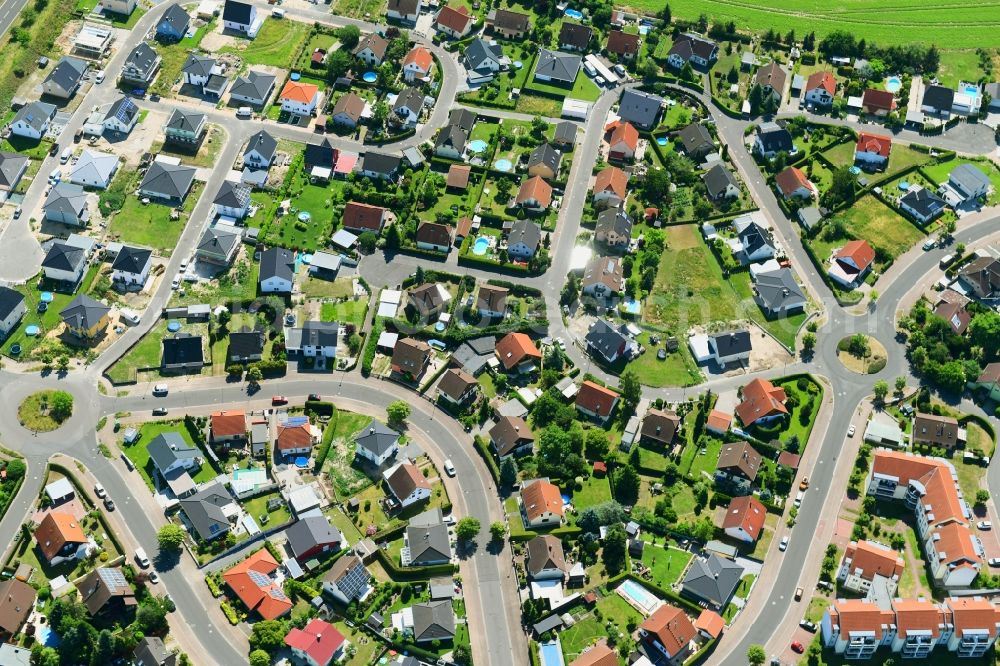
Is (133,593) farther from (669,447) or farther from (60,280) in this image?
(669,447)

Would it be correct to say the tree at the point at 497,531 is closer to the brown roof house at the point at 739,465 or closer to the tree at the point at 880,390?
the brown roof house at the point at 739,465

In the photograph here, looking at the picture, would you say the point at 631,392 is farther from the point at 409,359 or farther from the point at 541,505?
the point at 409,359

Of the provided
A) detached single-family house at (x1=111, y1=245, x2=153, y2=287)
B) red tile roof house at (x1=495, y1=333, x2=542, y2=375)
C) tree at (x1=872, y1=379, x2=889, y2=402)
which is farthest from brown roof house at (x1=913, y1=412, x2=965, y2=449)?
detached single-family house at (x1=111, y1=245, x2=153, y2=287)

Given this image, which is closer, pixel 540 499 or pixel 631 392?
pixel 540 499

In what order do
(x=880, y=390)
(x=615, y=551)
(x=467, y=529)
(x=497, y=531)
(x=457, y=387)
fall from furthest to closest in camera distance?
(x=880, y=390), (x=457, y=387), (x=497, y=531), (x=615, y=551), (x=467, y=529)

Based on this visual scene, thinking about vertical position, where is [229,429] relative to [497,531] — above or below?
above

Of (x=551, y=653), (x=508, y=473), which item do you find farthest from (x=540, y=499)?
(x=551, y=653)
